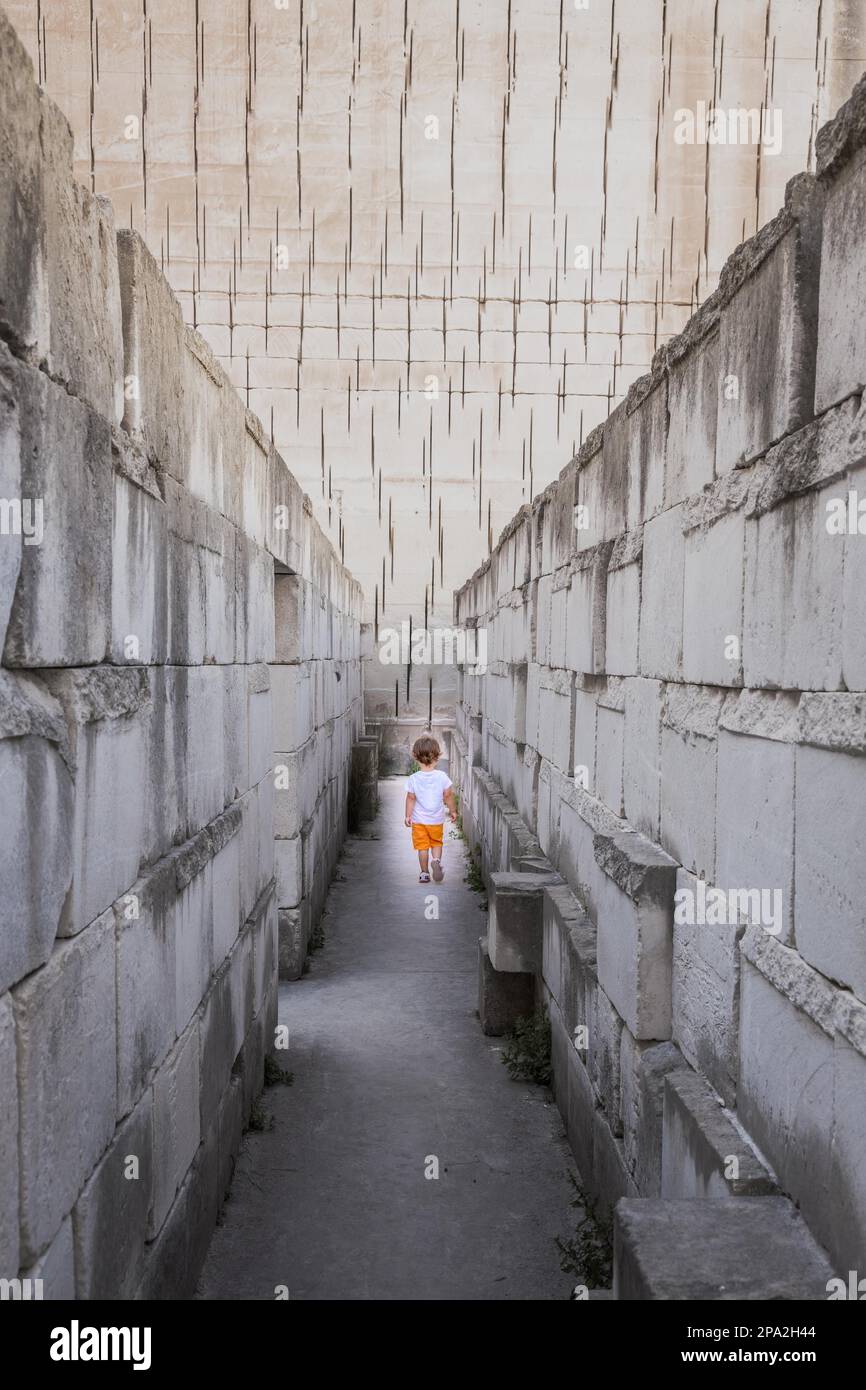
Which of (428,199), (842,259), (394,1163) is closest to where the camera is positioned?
(842,259)

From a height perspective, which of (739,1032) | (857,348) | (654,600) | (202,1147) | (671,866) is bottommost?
(202,1147)

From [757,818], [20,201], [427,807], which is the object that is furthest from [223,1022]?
[427,807]

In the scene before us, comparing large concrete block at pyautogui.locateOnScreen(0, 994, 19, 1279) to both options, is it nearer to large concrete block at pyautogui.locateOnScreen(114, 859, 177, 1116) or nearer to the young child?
large concrete block at pyautogui.locateOnScreen(114, 859, 177, 1116)

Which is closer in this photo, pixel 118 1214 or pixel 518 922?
pixel 118 1214

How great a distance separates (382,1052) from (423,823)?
3.80 meters

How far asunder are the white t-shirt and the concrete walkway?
7.68ft

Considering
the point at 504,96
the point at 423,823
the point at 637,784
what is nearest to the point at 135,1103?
the point at 637,784

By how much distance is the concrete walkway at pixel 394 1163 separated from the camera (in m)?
3.33

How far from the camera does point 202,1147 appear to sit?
333cm

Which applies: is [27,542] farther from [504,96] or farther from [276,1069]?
[504,96]

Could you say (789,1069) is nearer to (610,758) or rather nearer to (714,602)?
(714,602)

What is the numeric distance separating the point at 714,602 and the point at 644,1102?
1.41m

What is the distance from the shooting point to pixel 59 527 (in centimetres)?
196

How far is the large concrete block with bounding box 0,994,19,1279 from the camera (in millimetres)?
1663
